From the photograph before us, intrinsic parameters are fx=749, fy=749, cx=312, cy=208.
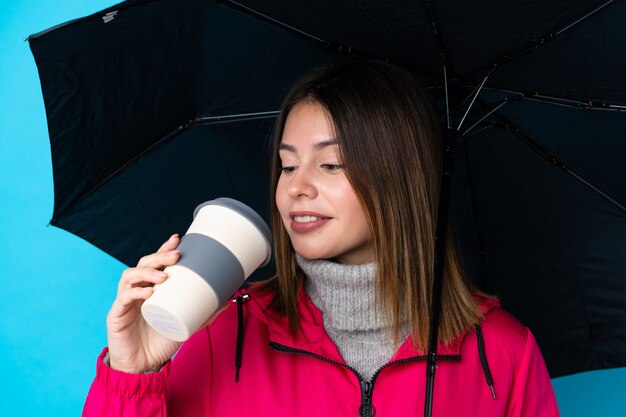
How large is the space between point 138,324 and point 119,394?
0.15 metres

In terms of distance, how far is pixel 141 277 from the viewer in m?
1.53

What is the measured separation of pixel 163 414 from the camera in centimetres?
167

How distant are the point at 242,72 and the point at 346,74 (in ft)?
1.36

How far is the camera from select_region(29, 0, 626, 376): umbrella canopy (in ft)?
6.57

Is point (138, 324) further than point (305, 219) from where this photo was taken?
No

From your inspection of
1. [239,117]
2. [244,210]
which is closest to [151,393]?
[244,210]

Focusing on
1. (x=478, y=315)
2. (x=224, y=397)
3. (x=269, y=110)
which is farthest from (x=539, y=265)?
(x=224, y=397)

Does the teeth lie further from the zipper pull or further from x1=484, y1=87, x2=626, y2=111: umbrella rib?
x1=484, y1=87, x2=626, y2=111: umbrella rib

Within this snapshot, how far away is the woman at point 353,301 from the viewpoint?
185 cm

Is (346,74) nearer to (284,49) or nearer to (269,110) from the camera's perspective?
(284,49)

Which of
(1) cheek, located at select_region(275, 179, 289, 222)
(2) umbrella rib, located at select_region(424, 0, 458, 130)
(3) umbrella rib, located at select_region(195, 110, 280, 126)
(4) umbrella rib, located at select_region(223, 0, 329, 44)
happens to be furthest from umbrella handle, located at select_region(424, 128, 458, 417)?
(3) umbrella rib, located at select_region(195, 110, 280, 126)

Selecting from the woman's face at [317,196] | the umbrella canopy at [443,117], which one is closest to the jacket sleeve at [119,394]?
the woman's face at [317,196]

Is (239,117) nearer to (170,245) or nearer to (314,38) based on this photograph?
(314,38)

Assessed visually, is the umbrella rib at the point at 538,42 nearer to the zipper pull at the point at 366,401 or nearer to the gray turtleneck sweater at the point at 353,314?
the gray turtleneck sweater at the point at 353,314
